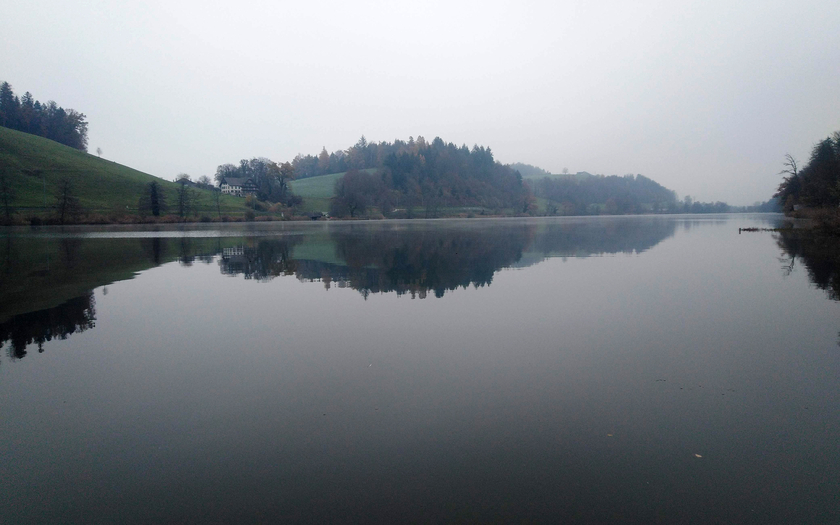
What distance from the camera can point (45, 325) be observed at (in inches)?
371

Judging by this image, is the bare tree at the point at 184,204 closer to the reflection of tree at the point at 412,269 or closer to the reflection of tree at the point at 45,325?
the reflection of tree at the point at 412,269

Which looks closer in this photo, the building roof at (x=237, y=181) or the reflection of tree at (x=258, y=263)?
the reflection of tree at (x=258, y=263)

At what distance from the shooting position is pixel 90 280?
50.1ft

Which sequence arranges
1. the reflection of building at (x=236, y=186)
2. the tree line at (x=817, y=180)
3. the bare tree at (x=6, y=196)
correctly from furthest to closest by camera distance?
the reflection of building at (x=236, y=186) < the bare tree at (x=6, y=196) < the tree line at (x=817, y=180)

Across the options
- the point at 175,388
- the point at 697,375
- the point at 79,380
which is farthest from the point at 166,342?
the point at 697,375

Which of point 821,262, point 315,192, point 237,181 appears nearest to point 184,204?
point 315,192

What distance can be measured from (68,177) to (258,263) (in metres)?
Answer: 83.3

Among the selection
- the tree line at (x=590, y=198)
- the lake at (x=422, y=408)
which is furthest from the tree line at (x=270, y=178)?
the lake at (x=422, y=408)

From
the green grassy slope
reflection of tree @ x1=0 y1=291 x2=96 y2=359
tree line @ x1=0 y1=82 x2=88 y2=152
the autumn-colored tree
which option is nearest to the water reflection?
reflection of tree @ x1=0 y1=291 x2=96 y2=359

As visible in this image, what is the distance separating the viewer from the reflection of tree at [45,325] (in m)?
8.30

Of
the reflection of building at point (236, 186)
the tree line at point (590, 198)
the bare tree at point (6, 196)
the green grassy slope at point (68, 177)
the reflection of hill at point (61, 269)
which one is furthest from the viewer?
the tree line at point (590, 198)

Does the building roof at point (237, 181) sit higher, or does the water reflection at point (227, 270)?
the building roof at point (237, 181)

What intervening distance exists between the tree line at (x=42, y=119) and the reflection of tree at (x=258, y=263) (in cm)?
12602

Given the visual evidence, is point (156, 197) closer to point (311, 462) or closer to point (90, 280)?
point (90, 280)
